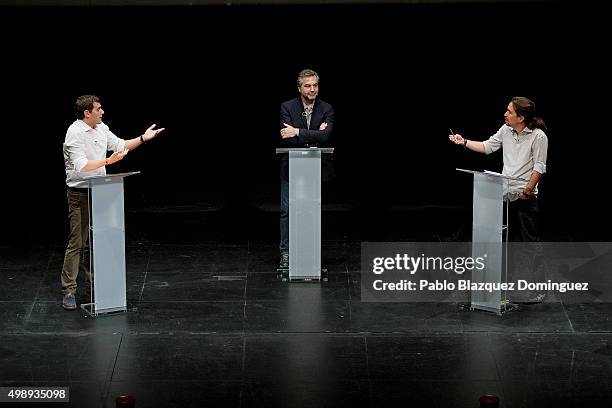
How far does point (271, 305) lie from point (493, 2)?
347 cm

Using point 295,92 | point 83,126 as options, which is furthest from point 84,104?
point 295,92

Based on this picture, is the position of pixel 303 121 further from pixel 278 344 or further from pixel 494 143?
pixel 278 344

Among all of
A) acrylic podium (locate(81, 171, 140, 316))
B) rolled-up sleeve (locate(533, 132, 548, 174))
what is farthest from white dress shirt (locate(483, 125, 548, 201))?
acrylic podium (locate(81, 171, 140, 316))

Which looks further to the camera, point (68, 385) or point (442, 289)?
point (442, 289)

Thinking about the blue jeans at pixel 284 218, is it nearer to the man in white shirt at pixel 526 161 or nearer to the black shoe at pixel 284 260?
the black shoe at pixel 284 260

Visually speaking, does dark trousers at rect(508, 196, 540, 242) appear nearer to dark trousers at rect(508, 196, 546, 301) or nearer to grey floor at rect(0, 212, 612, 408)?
dark trousers at rect(508, 196, 546, 301)

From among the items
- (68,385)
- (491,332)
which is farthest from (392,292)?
(68,385)

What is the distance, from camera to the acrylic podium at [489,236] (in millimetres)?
7612

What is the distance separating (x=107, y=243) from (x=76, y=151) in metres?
0.58

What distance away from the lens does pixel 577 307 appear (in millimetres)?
7801

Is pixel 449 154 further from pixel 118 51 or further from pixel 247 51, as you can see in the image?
pixel 118 51

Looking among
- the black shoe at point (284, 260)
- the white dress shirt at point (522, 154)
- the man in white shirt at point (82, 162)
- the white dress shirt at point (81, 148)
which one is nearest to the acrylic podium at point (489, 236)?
the white dress shirt at point (522, 154)

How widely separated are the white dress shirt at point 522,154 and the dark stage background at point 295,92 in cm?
202

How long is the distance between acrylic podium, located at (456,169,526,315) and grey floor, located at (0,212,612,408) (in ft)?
0.36
